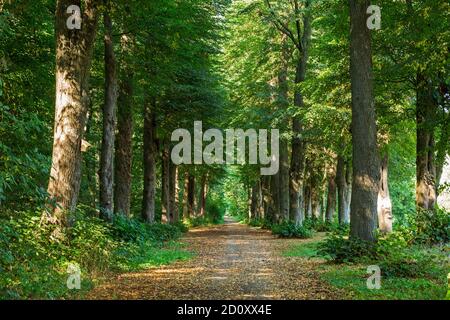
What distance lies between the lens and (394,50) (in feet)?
50.6

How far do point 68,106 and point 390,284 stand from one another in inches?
286

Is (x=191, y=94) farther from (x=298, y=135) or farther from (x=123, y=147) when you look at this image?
(x=298, y=135)

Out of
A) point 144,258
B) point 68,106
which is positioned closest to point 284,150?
point 144,258

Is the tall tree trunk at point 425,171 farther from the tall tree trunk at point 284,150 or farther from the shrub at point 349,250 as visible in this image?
the tall tree trunk at point 284,150

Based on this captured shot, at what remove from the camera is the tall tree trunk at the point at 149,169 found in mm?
22422

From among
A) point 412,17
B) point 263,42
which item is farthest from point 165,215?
point 412,17

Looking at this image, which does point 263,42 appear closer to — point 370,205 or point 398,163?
point 398,163

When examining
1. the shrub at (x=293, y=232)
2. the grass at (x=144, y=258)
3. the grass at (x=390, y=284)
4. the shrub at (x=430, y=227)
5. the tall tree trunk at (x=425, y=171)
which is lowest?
the shrub at (x=293, y=232)

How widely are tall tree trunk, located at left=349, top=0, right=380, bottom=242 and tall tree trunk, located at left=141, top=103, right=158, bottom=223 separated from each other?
12.0 metres

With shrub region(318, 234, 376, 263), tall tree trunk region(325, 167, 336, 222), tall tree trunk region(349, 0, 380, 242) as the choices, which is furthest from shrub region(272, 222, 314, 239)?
tall tree trunk region(349, 0, 380, 242)

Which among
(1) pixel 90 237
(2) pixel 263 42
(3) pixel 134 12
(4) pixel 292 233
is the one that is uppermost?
(2) pixel 263 42

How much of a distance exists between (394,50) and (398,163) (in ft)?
49.9

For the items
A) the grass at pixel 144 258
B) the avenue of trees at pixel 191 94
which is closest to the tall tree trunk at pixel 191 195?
the avenue of trees at pixel 191 94

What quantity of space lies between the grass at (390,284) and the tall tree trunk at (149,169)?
1236cm
